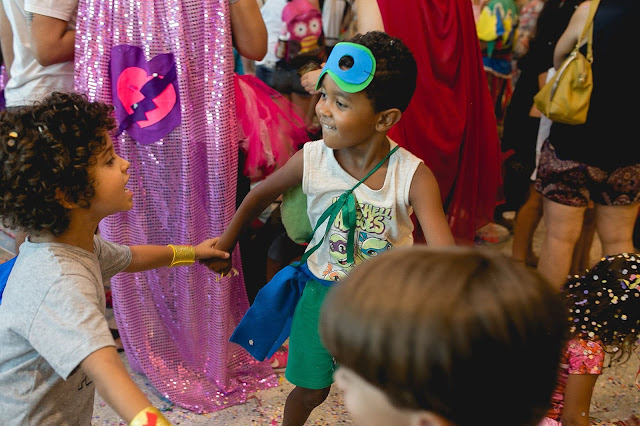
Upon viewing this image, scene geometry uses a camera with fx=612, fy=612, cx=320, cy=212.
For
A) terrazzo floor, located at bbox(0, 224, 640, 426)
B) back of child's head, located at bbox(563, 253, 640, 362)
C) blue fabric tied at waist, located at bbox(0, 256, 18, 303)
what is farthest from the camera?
terrazzo floor, located at bbox(0, 224, 640, 426)

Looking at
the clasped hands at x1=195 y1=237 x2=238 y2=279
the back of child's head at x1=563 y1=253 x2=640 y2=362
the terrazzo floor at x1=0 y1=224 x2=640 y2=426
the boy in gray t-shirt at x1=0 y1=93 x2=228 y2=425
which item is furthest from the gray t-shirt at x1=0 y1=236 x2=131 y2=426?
the back of child's head at x1=563 y1=253 x2=640 y2=362

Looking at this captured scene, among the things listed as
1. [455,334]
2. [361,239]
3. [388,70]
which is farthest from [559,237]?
[455,334]

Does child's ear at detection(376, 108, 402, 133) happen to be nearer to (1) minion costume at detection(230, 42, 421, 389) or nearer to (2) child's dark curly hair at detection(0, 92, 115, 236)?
(1) minion costume at detection(230, 42, 421, 389)

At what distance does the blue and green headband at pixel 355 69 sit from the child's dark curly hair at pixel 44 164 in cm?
63

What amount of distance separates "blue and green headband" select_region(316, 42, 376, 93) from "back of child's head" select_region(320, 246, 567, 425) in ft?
2.65

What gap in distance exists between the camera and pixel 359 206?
5.53 ft

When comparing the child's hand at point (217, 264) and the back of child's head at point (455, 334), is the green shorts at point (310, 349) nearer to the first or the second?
the child's hand at point (217, 264)

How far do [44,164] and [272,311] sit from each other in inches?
31.8

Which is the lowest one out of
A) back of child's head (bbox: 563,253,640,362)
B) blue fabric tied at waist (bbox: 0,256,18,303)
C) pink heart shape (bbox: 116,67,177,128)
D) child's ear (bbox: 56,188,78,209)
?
back of child's head (bbox: 563,253,640,362)

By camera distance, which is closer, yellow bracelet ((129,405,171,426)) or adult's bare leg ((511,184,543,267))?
yellow bracelet ((129,405,171,426))

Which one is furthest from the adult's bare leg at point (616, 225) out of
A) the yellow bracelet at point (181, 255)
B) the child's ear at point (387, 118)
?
the yellow bracelet at point (181, 255)

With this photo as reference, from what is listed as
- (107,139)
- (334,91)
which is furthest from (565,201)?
(107,139)

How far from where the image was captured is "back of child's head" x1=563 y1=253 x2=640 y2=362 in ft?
6.15

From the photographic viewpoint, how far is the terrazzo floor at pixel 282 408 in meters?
2.18
